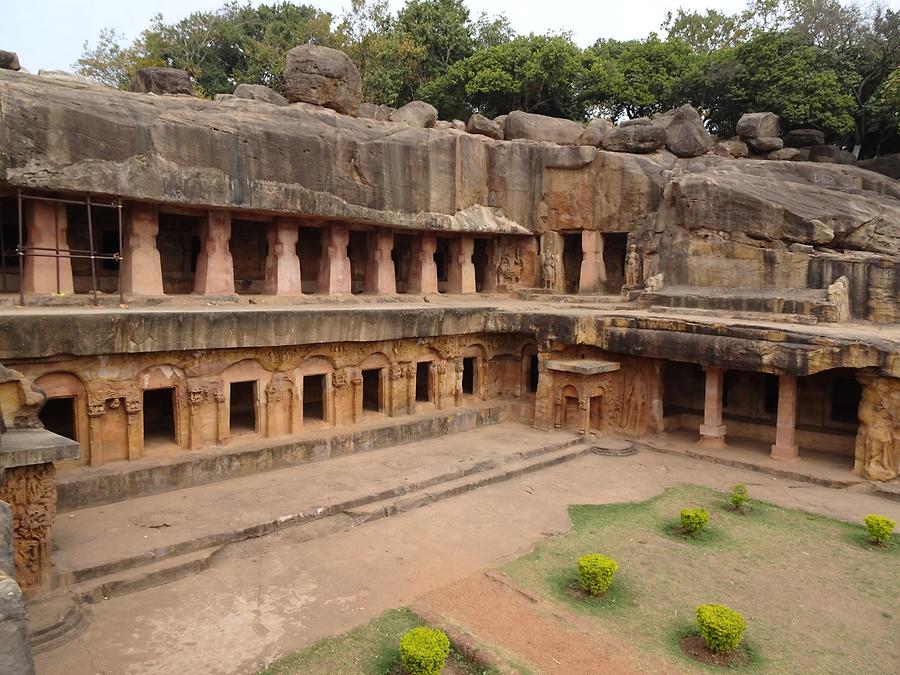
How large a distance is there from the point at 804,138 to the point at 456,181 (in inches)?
589

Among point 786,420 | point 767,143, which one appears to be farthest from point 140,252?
point 767,143

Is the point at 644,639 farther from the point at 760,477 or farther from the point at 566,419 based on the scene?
the point at 566,419

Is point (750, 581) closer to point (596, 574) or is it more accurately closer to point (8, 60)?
point (596, 574)

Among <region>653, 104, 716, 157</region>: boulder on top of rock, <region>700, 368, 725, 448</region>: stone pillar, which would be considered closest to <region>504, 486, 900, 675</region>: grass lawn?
<region>700, 368, 725, 448</region>: stone pillar

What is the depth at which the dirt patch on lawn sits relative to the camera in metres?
6.68

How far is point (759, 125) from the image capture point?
76.2 ft

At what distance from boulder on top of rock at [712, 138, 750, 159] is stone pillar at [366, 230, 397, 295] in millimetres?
12475

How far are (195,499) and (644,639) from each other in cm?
734

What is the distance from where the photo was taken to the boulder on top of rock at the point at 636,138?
843 inches

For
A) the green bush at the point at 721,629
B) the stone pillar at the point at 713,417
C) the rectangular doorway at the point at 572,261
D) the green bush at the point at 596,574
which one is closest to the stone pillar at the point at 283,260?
the rectangular doorway at the point at 572,261

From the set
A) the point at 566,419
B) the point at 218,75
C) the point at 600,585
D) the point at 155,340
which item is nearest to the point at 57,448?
the point at 155,340

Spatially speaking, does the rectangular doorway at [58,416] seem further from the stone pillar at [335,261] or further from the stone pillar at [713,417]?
the stone pillar at [713,417]

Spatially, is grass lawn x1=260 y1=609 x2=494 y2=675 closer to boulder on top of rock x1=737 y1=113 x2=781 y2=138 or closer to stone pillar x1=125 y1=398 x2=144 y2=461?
stone pillar x1=125 y1=398 x2=144 y2=461

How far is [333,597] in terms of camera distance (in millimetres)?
7949
